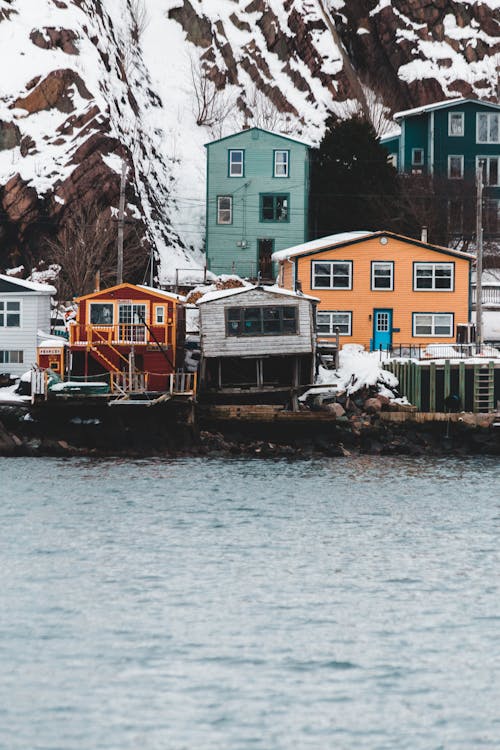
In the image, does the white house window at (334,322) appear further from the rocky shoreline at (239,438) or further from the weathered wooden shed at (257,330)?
the rocky shoreline at (239,438)

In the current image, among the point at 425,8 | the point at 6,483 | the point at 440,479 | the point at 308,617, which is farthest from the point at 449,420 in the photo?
the point at 425,8

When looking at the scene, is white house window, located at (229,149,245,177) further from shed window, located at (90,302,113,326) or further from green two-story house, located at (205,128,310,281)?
shed window, located at (90,302,113,326)

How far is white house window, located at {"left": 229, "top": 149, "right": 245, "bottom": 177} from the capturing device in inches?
3041

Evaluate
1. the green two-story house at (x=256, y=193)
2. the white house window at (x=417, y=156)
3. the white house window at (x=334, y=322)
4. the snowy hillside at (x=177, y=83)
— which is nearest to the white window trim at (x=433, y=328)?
the white house window at (x=334, y=322)

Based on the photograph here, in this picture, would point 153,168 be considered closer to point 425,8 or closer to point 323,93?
point 323,93

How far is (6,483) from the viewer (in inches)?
1619

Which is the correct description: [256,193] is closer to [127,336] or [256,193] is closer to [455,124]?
[455,124]

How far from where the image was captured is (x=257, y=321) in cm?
5303

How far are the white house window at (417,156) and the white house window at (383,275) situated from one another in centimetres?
3390

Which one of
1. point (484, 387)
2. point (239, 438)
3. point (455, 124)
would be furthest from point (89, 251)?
point (455, 124)

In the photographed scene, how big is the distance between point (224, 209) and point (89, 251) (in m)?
9.70

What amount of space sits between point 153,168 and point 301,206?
2149 cm

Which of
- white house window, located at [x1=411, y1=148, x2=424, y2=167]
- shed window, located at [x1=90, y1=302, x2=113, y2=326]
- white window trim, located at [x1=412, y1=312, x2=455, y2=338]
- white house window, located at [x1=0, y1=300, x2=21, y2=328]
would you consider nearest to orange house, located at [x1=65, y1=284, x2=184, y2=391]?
shed window, located at [x1=90, y1=302, x2=113, y2=326]

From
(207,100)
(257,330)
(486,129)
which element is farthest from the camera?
(207,100)
